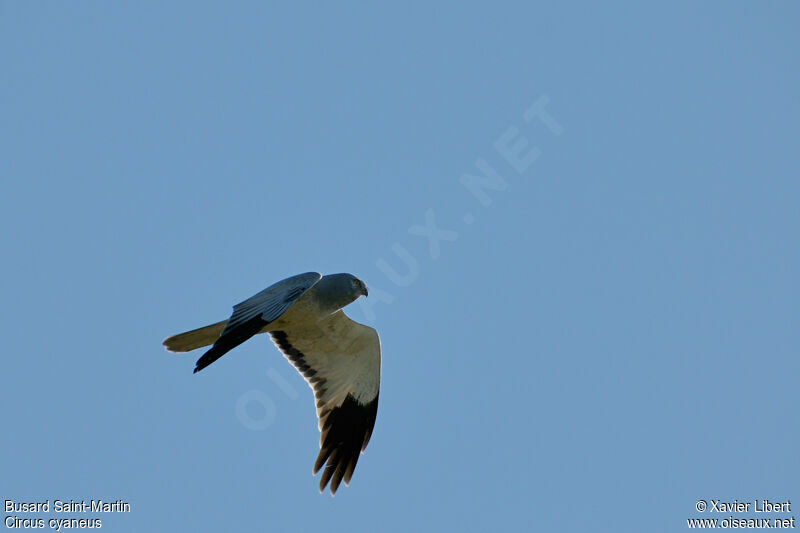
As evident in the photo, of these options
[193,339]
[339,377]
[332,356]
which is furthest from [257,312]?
[339,377]

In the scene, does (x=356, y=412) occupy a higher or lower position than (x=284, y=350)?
lower

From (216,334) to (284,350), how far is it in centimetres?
191

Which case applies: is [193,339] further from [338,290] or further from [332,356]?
[332,356]

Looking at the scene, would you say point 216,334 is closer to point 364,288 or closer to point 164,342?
point 164,342

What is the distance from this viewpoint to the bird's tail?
1207 cm

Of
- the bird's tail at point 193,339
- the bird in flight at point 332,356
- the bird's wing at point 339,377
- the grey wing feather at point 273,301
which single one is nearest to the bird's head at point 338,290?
the bird in flight at point 332,356

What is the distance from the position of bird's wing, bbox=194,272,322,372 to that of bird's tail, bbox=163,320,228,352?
610 millimetres

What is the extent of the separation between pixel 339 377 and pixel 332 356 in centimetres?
34

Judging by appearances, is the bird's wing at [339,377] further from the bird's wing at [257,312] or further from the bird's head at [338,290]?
the bird's wing at [257,312]

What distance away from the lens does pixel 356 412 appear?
44.9ft

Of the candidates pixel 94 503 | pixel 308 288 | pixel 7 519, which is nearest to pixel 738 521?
A: pixel 308 288

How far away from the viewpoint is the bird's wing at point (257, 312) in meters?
10.4

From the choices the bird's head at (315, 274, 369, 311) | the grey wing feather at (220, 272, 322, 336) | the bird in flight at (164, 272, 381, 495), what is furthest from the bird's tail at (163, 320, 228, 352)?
the bird's head at (315, 274, 369, 311)

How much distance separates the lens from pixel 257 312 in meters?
11.4
